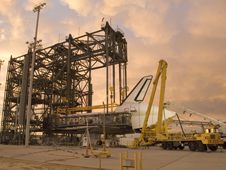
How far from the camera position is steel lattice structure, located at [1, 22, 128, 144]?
50.4 meters

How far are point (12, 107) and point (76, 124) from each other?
95.8ft

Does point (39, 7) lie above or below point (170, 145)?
above

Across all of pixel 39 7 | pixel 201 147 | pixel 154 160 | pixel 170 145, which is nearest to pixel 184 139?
pixel 201 147

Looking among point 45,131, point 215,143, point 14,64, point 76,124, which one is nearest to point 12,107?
point 14,64

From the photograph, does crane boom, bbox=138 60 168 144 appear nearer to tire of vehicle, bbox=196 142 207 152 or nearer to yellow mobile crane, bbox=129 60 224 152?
yellow mobile crane, bbox=129 60 224 152

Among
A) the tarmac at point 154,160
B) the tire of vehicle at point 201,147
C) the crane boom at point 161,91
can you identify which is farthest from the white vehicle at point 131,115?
the tarmac at point 154,160

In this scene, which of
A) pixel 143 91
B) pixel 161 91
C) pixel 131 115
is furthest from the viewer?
pixel 143 91

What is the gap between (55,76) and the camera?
209 feet

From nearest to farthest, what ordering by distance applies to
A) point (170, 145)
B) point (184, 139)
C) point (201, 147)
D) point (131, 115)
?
point (201, 147), point (184, 139), point (170, 145), point (131, 115)

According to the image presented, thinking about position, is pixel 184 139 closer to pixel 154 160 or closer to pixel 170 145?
pixel 170 145

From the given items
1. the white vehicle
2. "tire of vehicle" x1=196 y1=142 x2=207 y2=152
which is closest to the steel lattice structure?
the white vehicle

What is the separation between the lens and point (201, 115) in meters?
36.5

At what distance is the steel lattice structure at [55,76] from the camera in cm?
A: 5044

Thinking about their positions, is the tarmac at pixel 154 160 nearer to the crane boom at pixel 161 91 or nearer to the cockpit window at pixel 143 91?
the crane boom at pixel 161 91
